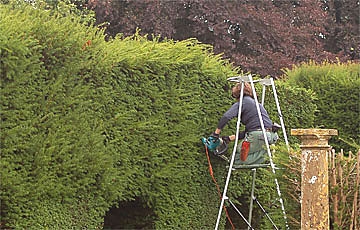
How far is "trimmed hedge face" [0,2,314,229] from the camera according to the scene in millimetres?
6191

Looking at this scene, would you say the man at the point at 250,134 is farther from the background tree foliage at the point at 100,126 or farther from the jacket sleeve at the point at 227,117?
the background tree foliage at the point at 100,126

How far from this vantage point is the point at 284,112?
977cm

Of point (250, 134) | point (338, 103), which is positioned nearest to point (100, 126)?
point (250, 134)

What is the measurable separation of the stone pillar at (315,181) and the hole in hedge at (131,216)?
3.25m

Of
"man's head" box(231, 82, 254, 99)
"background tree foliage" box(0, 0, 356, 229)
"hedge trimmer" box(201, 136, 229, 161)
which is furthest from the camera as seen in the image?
"man's head" box(231, 82, 254, 99)

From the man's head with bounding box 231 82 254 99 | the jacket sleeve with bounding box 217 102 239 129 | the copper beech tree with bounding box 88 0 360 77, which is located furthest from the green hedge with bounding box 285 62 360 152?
the copper beech tree with bounding box 88 0 360 77

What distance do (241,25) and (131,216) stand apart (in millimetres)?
11549

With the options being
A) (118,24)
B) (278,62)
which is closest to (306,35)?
(278,62)

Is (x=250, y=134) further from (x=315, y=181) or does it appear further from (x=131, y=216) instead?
(x=315, y=181)

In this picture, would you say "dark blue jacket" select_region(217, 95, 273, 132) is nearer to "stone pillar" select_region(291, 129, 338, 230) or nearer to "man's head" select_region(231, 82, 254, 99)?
"man's head" select_region(231, 82, 254, 99)

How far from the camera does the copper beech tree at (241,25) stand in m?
18.2

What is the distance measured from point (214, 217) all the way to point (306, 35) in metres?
11.5

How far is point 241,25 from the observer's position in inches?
742

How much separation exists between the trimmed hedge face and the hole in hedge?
10 centimetres
